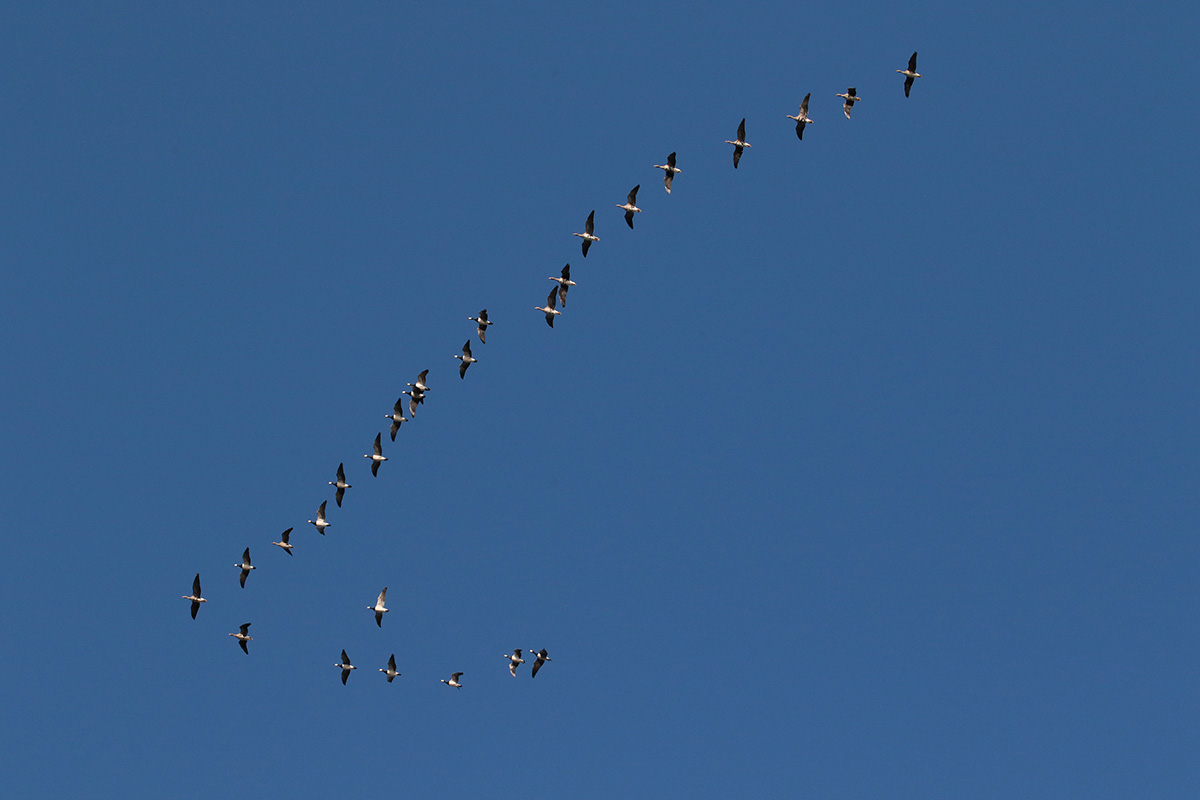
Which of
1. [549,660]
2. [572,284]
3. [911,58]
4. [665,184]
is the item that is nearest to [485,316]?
[572,284]

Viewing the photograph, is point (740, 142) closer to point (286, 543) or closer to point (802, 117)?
point (802, 117)

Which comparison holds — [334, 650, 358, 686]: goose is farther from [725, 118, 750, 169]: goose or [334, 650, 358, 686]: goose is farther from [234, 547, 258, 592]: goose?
[725, 118, 750, 169]: goose

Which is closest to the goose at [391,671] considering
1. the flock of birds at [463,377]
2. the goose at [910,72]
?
the flock of birds at [463,377]

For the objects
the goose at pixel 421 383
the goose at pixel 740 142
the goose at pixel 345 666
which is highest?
the goose at pixel 740 142

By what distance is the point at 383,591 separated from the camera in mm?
139750

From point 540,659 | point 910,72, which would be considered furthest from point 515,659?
point 910,72

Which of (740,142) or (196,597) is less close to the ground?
(740,142)

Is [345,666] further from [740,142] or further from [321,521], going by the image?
[740,142]

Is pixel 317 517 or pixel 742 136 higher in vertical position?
pixel 742 136

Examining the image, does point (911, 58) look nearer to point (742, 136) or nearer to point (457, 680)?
point (742, 136)

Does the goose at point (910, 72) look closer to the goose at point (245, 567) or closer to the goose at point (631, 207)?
the goose at point (631, 207)

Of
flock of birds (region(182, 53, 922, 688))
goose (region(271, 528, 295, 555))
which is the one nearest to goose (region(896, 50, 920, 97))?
flock of birds (region(182, 53, 922, 688))

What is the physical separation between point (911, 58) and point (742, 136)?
1437 centimetres

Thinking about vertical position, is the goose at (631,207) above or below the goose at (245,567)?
above
